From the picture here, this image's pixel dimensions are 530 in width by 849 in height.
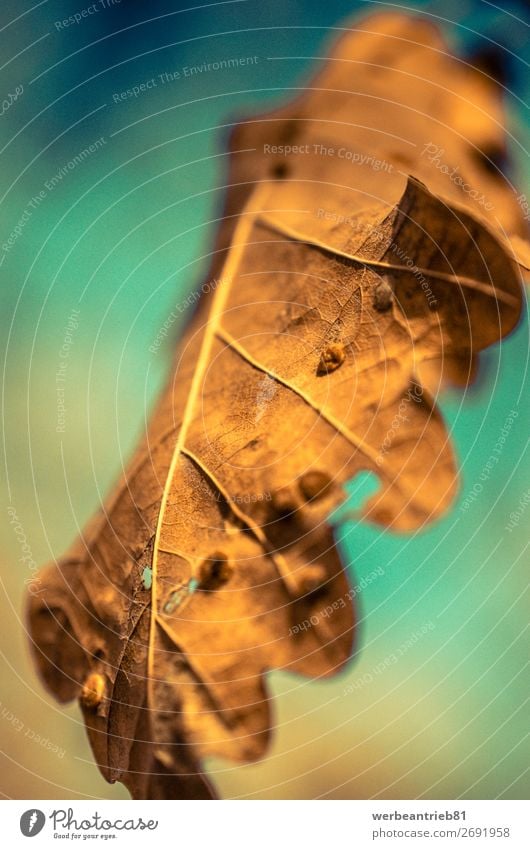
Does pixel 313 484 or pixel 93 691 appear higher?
pixel 313 484

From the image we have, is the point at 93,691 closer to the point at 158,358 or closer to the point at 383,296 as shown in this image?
the point at 158,358

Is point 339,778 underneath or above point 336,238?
underneath

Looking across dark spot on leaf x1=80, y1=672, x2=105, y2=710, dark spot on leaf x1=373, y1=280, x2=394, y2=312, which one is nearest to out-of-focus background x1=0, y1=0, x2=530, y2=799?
dark spot on leaf x1=80, y1=672, x2=105, y2=710

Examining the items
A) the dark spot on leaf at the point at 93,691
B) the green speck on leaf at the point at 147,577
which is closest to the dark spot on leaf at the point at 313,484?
the green speck on leaf at the point at 147,577

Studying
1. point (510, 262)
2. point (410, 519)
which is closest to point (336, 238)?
point (510, 262)

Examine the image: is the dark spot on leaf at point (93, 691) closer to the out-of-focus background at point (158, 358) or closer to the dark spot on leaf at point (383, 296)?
the out-of-focus background at point (158, 358)
